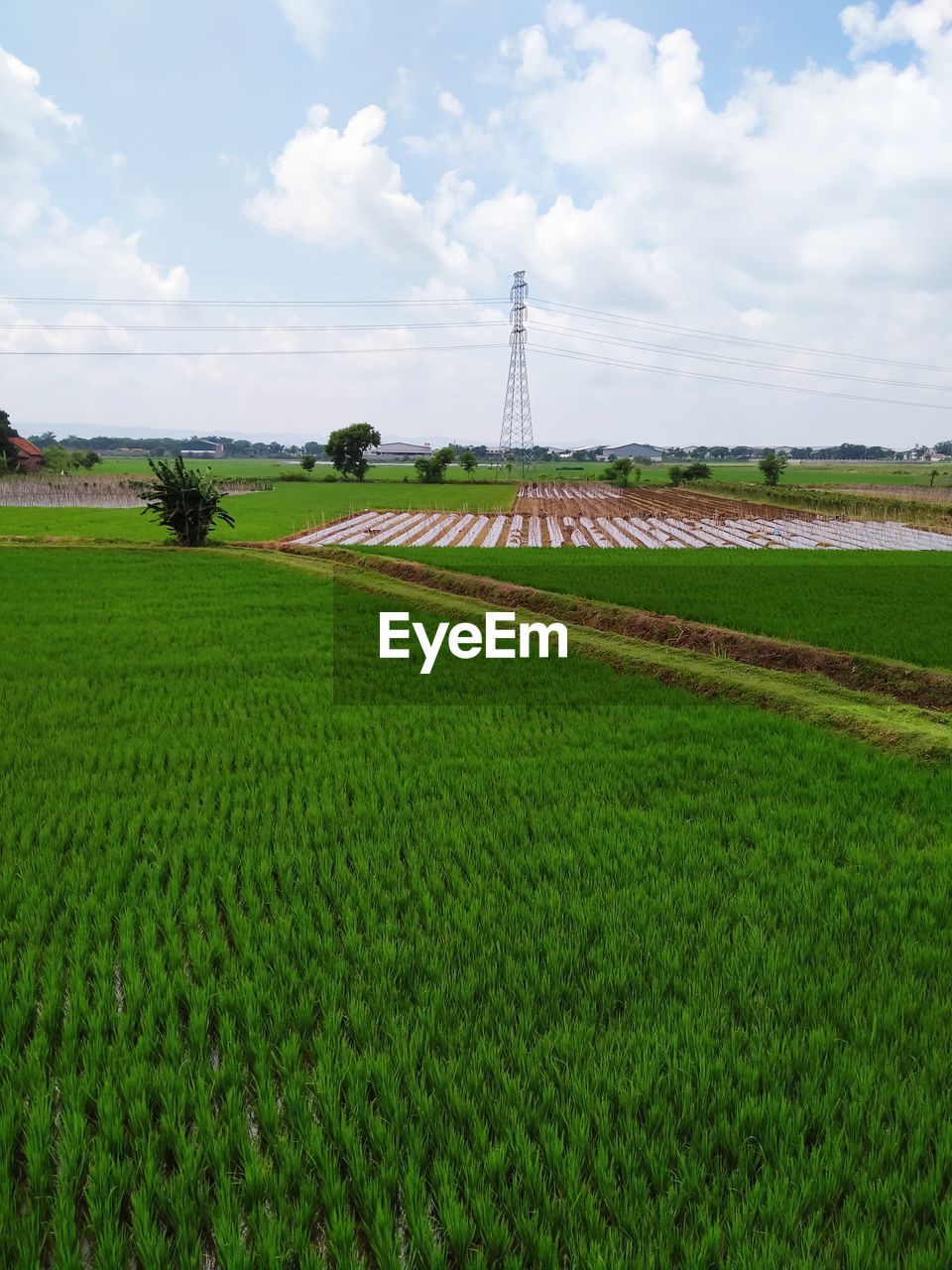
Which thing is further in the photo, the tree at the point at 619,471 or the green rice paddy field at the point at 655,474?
the green rice paddy field at the point at 655,474

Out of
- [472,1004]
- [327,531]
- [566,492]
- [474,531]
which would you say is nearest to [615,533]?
[474,531]

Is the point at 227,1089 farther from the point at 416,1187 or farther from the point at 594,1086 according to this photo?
the point at 594,1086

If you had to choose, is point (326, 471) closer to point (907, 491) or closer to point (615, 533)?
point (907, 491)

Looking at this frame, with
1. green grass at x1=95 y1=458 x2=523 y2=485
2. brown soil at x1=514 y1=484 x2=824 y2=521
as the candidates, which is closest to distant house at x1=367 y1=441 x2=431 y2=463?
green grass at x1=95 y1=458 x2=523 y2=485

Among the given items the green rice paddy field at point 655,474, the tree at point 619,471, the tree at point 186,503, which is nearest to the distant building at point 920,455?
the green rice paddy field at point 655,474

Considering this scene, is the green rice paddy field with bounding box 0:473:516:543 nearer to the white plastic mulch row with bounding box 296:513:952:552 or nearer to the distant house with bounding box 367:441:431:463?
the white plastic mulch row with bounding box 296:513:952:552

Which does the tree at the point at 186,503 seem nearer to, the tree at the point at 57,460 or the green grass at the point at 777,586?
the green grass at the point at 777,586
